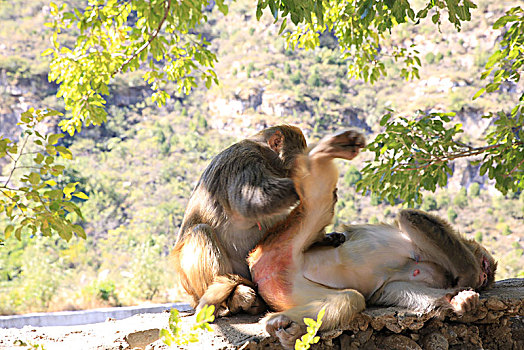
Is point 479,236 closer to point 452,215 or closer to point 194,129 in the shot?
point 452,215

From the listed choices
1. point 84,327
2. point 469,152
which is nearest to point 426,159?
point 469,152

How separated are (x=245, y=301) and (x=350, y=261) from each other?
484 mm

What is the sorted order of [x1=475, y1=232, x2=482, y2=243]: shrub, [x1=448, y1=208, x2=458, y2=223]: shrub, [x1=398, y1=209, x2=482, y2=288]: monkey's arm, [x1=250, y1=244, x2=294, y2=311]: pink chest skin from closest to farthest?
[x1=250, y1=244, x2=294, y2=311]: pink chest skin < [x1=398, y1=209, x2=482, y2=288]: monkey's arm < [x1=475, y1=232, x2=482, y2=243]: shrub < [x1=448, y1=208, x2=458, y2=223]: shrub

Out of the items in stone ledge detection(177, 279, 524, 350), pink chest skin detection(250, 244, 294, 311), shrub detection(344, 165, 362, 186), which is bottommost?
shrub detection(344, 165, 362, 186)

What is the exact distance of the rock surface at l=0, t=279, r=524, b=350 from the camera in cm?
189

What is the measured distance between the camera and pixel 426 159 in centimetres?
340

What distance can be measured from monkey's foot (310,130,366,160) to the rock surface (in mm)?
633

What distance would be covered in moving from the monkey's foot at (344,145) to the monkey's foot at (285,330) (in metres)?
0.66

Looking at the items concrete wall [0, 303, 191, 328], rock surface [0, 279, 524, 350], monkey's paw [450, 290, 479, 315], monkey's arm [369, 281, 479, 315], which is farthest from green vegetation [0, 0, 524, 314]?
monkey's paw [450, 290, 479, 315]

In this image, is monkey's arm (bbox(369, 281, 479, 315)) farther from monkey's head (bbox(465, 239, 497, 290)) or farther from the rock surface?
monkey's head (bbox(465, 239, 497, 290))

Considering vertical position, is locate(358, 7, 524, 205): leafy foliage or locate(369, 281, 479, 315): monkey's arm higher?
locate(358, 7, 524, 205): leafy foliage

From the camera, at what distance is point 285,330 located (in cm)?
179

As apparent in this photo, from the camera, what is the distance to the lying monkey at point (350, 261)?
1.96 metres

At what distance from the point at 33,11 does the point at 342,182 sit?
23.9 m
